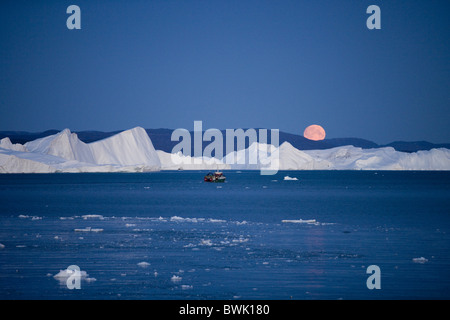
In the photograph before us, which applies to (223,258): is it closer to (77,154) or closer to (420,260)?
(420,260)

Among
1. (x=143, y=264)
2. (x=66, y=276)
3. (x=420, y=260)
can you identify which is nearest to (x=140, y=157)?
(x=143, y=264)

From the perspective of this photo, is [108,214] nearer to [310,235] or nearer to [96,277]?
[310,235]

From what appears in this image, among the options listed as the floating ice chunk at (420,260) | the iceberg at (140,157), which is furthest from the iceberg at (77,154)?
the floating ice chunk at (420,260)

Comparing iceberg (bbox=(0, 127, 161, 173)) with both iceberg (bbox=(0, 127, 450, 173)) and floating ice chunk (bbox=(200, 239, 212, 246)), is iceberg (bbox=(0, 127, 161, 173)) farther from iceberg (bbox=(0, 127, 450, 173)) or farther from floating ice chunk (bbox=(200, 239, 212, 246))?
floating ice chunk (bbox=(200, 239, 212, 246))

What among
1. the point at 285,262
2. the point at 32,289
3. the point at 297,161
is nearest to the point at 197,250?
the point at 285,262

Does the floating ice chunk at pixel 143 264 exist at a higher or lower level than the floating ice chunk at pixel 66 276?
lower

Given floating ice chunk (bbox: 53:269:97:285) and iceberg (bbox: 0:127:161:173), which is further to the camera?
iceberg (bbox: 0:127:161:173)

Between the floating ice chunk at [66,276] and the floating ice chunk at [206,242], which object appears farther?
the floating ice chunk at [206,242]

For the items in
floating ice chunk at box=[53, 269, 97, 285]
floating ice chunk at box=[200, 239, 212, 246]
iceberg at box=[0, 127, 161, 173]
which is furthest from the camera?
iceberg at box=[0, 127, 161, 173]

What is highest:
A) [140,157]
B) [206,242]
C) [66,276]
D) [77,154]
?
[77,154]

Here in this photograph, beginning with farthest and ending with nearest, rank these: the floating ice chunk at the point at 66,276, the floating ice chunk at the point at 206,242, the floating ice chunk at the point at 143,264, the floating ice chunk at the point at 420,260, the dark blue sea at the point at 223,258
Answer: the floating ice chunk at the point at 206,242, the floating ice chunk at the point at 420,260, the floating ice chunk at the point at 143,264, the floating ice chunk at the point at 66,276, the dark blue sea at the point at 223,258

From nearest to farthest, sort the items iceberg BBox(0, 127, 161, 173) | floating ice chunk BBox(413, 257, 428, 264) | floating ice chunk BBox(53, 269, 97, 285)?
1. floating ice chunk BBox(53, 269, 97, 285)
2. floating ice chunk BBox(413, 257, 428, 264)
3. iceberg BBox(0, 127, 161, 173)

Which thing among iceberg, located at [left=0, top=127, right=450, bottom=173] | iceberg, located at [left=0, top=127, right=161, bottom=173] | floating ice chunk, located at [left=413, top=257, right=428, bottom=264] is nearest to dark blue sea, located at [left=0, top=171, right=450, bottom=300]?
floating ice chunk, located at [left=413, top=257, right=428, bottom=264]

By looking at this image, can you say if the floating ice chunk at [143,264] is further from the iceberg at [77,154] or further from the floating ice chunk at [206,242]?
the iceberg at [77,154]
